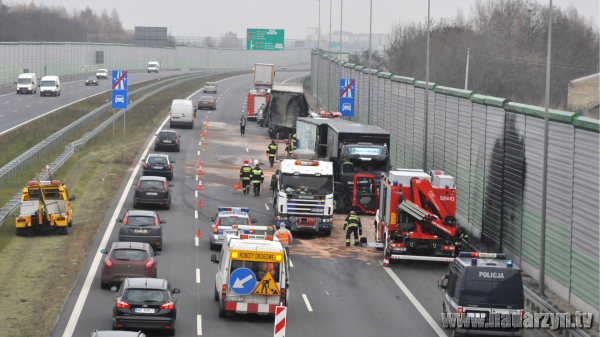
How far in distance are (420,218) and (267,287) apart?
8.66 m

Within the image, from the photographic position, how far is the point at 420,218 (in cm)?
2702

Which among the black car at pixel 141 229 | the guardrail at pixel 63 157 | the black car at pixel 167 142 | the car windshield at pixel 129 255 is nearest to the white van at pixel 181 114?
the guardrail at pixel 63 157

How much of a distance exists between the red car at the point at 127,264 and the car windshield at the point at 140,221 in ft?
16.7

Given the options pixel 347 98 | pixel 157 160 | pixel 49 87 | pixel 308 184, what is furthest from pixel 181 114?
pixel 308 184

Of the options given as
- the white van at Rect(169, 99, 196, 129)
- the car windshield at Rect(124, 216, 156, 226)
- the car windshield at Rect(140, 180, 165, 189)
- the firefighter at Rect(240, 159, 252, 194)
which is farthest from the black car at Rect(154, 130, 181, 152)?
the car windshield at Rect(124, 216, 156, 226)

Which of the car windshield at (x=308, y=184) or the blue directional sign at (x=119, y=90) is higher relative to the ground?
the blue directional sign at (x=119, y=90)

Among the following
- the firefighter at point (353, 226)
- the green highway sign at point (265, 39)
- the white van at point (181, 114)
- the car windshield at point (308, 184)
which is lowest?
the firefighter at point (353, 226)

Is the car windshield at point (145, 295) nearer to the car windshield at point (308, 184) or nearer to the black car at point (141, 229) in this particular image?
the black car at point (141, 229)

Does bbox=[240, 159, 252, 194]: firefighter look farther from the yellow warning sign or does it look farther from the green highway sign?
the green highway sign

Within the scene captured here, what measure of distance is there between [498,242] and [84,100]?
64.9 meters

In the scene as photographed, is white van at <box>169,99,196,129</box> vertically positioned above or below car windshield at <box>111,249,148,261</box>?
above

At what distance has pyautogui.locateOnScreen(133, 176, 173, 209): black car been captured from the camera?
3591 centimetres

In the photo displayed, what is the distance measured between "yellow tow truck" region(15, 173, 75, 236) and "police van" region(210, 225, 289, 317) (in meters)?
12.7

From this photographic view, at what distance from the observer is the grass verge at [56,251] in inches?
823
